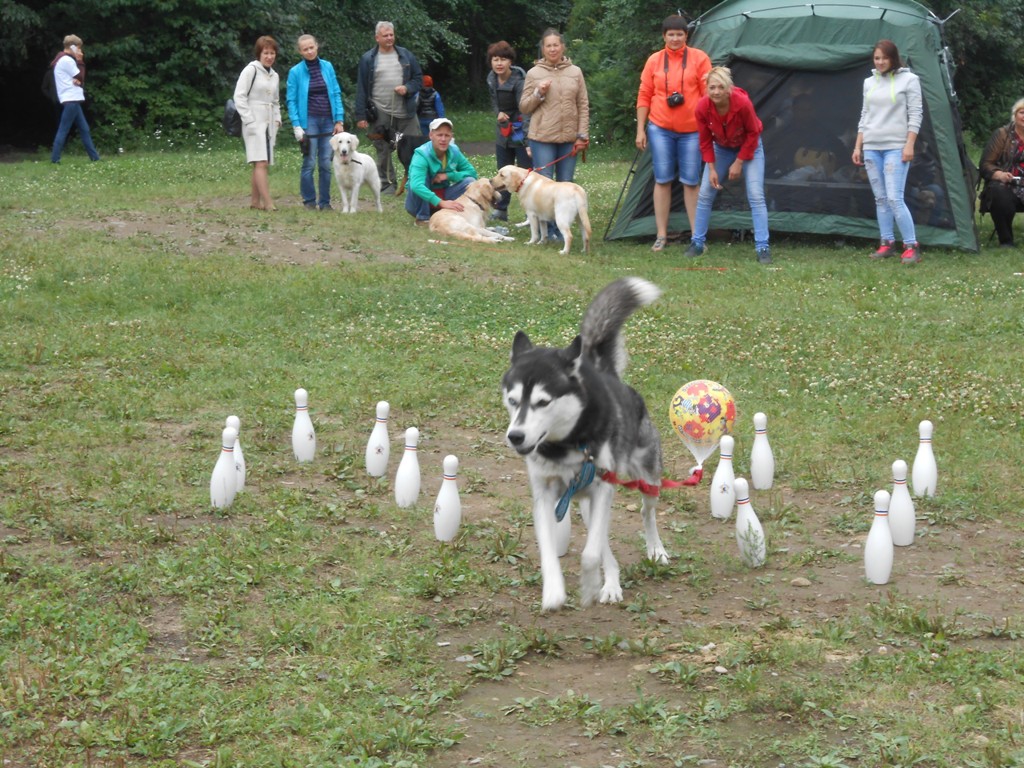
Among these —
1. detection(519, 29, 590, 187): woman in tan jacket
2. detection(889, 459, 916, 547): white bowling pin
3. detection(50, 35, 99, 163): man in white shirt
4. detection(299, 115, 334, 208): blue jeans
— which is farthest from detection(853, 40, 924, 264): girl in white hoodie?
detection(50, 35, 99, 163): man in white shirt

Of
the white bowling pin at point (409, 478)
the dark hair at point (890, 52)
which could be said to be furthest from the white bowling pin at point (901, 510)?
the dark hair at point (890, 52)

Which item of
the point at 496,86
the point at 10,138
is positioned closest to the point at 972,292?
the point at 496,86

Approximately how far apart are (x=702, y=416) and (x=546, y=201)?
761 centimetres

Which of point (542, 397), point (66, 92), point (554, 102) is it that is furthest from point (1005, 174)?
point (66, 92)

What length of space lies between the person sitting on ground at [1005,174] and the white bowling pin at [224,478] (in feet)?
35.5

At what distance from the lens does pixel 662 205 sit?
14.1m

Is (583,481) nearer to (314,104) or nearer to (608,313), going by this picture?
(608,313)

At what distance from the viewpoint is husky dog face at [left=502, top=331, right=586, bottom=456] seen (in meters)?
5.09

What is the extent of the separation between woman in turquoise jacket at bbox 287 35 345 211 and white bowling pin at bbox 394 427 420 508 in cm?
967

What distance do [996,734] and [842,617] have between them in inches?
45.0

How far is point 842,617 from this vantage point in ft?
17.3

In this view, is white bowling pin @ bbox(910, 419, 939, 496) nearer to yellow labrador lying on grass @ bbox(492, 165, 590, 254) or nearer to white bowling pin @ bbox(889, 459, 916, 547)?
white bowling pin @ bbox(889, 459, 916, 547)

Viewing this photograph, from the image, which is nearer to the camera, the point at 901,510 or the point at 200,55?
the point at 901,510

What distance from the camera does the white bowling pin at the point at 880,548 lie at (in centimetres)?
559
